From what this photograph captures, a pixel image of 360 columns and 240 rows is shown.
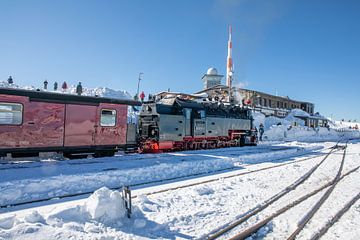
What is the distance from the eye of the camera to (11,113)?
34.2 ft

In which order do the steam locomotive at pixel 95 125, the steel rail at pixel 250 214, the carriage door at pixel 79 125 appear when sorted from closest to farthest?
the steel rail at pixel 250 214 < the steam locomotive at pixel 95 125 < the carriage door at pixel 79 125

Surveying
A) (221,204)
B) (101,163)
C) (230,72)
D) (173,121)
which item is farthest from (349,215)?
(230,72)

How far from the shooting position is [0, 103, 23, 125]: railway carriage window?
1021 centimetres

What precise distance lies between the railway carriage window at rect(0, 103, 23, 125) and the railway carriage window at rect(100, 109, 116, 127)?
11.4 ft

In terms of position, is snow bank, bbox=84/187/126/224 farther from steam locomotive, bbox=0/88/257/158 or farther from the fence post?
steam locomotive, bbox=0/88/257/158

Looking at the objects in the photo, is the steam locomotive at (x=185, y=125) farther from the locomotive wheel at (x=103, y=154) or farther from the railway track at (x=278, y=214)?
the railway track at (x=278, y=214)

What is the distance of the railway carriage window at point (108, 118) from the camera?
43.1ft

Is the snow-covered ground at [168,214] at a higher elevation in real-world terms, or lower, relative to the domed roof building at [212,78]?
lower

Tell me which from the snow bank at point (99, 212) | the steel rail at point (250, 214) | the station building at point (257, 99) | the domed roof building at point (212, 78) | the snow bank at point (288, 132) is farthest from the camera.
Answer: the domed roof building at point (212, 78)

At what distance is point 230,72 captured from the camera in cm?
4838

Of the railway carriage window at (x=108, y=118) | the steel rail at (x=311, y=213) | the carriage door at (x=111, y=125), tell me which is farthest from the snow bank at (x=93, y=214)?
Answer: the railway carriage window at (x=108, y=118)

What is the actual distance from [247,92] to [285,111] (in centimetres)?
1295

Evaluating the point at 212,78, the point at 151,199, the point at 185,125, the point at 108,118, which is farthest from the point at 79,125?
the point at 212,78

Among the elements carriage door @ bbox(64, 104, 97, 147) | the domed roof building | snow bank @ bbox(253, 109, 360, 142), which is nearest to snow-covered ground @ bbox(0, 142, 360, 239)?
carriage door @ bbox(64, 104, 97, 147)
